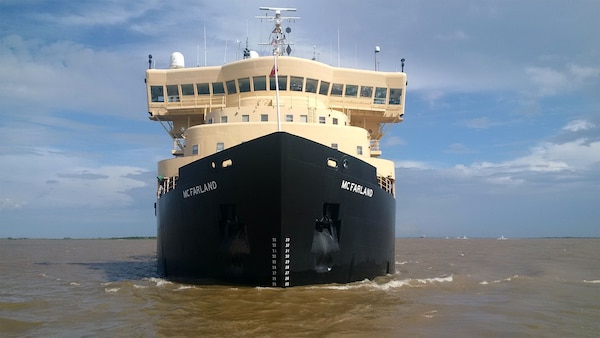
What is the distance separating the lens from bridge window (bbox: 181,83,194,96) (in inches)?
823

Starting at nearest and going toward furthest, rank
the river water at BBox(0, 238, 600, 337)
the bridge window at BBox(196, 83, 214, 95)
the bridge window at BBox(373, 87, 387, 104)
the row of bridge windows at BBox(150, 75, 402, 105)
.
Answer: the river water at BBox(0, 238, 600, 337) < the row of bridge windows at BBox(150, 75, 402, 105) < the bridge window at BBox(196, 83, 214, 95) < the bridge window at BBox(373, 87, 387, 104)

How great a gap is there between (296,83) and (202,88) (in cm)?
411

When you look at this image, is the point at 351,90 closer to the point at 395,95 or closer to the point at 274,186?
the point at 395,95

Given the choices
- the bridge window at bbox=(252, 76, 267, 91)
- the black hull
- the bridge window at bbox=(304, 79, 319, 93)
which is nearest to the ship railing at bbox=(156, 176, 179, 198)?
the black hull

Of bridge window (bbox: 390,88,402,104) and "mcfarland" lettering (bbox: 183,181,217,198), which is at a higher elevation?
bridge window (bbox: 390,88,402,104)

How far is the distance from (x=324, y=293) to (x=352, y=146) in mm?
5902

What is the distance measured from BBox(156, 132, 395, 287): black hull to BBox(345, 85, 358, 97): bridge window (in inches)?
269

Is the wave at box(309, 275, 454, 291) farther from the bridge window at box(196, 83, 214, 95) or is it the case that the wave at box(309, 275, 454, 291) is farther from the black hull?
the bridge window at box(196, 83, 214, 95)

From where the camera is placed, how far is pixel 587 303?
1254 centimetres

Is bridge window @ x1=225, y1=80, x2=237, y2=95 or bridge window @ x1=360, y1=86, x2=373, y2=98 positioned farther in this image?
bridge window @ x1=360, y1=86, x2=373, y2=98

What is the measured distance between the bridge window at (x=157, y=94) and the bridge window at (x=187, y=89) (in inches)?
40.8

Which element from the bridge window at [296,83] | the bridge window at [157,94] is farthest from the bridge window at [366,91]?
the bridge window at [157,94]

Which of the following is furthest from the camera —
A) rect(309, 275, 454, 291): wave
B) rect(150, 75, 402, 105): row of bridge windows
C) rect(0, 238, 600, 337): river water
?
rect(150, 75, 402, 105): row of bridge windows

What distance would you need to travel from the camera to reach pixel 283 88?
19172 mm
